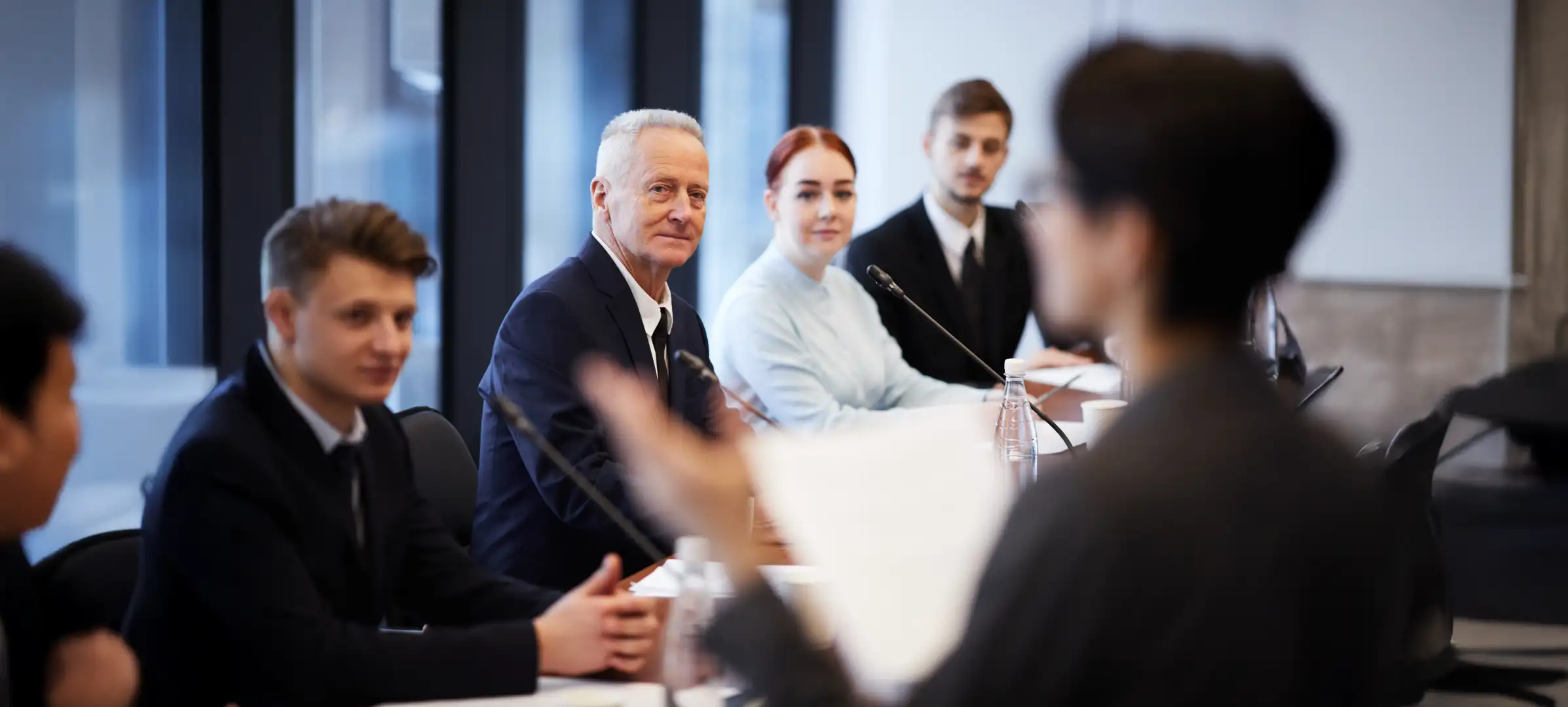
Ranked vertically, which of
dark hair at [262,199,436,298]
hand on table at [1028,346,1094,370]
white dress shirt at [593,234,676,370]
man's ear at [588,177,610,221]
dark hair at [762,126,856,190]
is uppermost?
dark hair at [762,126,856,190]

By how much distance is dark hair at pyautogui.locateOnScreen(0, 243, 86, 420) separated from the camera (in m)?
1.26

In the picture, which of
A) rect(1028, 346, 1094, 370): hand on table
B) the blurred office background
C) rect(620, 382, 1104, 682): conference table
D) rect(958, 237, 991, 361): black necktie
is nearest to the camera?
rect(620, 382, 1104, 682): conference table

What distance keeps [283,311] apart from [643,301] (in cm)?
106

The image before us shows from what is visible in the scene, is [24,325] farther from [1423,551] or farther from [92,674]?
[1423,551]

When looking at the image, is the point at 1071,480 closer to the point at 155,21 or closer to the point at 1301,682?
the point at 1301,682

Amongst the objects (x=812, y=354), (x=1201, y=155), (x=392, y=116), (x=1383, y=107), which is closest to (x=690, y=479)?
(x=1201, y=155)

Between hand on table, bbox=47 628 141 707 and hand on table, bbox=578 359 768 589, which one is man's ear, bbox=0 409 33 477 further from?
hand on table, bbox=578 359 768 589

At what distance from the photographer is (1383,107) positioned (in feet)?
20.1

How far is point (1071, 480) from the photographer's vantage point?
0.92 m

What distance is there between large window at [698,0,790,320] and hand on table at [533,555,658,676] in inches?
172

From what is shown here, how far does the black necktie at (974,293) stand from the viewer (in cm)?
406

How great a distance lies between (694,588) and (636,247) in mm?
1237

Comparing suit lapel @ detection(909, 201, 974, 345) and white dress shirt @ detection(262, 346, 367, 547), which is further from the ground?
suit lapel @ detection(909, 201, 974, 345)

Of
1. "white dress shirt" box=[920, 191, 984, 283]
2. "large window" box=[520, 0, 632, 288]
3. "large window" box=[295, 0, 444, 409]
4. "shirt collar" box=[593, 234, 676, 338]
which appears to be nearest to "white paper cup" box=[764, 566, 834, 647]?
"shirt collar" box=[593, 234, 676, 338]
